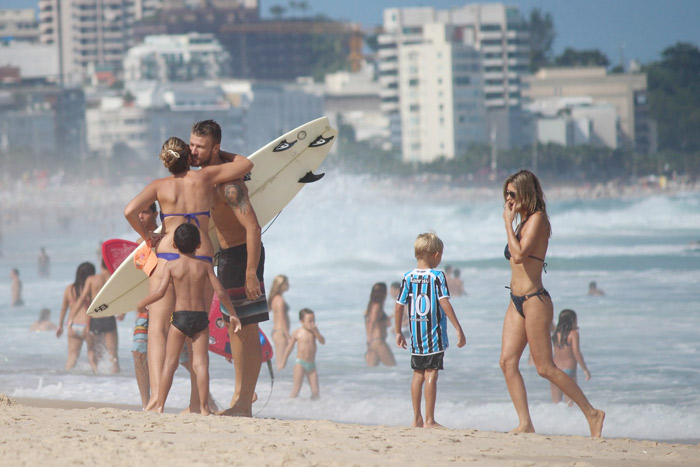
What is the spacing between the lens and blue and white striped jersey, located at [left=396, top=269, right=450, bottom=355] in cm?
585

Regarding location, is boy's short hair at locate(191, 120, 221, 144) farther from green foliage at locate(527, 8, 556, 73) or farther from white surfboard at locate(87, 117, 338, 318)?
green foliage at locate(527, 8, 556, 73)

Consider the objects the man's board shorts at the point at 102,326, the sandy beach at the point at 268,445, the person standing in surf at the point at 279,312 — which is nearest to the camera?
the sandy beach at the point at 268,445

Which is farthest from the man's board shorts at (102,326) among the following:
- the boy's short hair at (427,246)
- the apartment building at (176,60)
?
the apartment building at (176,60)

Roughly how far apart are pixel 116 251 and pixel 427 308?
76.8 inches

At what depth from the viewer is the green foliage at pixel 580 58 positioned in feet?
490

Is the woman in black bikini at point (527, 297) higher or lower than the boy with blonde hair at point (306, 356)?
higher

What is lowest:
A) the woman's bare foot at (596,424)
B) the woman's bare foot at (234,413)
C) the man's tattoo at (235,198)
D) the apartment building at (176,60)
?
the woman's bare foot at (596,424)

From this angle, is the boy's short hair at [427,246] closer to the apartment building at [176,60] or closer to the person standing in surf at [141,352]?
the person standing in surf at [141,352]

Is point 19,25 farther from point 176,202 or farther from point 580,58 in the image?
point 176,202

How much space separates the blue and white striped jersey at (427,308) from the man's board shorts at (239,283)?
28.9 inches

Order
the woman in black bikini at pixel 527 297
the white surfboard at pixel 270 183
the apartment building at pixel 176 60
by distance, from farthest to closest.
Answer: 1. the apartment building at pixel 176 60
2. the white surfboard at pixel 270 183
3. the woman in black bikini at pixel 527 297

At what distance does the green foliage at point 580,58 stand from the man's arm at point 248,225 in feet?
483

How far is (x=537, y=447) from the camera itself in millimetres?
5098

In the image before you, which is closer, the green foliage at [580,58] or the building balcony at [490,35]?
the building balcony at [490,35]
